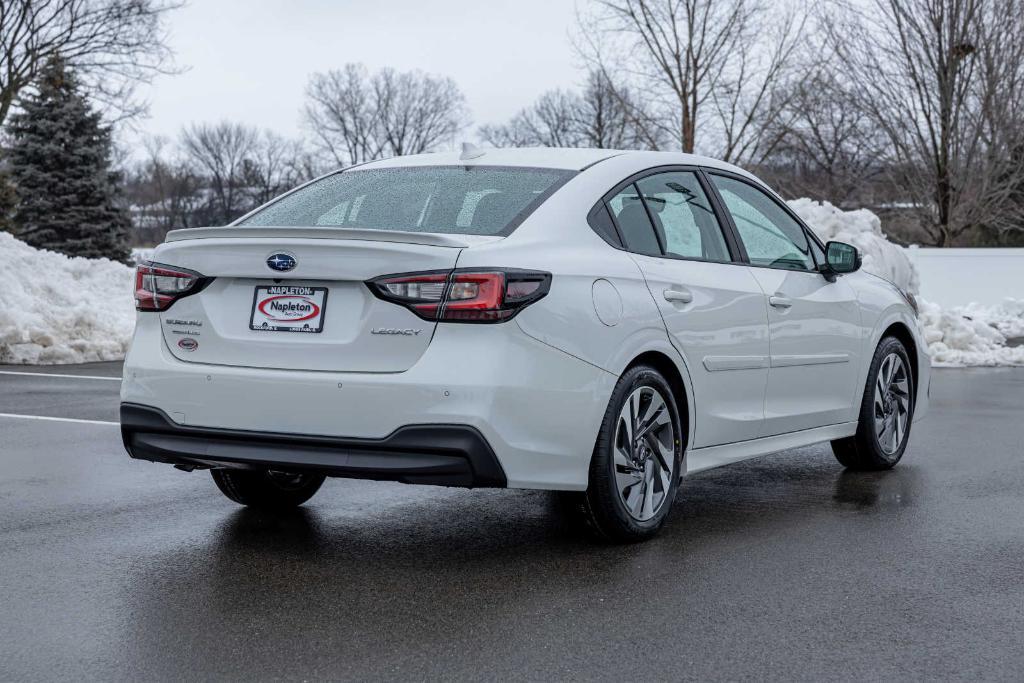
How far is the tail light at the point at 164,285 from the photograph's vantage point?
16.6 ft

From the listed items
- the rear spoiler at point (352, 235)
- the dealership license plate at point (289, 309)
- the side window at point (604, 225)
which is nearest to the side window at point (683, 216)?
the side window at point (604, 225)

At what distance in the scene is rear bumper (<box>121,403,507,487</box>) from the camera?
4621 millimetres

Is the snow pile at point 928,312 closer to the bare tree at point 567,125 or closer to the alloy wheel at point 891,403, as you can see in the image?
the alloy wheel at point 891,403

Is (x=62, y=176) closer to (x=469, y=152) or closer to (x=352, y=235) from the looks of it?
(x=469, y=152)

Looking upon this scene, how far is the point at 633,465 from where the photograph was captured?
5352 mm

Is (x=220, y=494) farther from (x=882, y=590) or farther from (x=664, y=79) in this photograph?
(x=664, y=79)

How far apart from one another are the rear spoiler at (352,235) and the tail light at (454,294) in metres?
0.14

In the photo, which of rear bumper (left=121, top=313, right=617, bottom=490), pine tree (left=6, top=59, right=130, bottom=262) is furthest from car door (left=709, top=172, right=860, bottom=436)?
pine tree (left=6, top=59, right=130, bottom=262)

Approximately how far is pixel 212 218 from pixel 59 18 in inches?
2330

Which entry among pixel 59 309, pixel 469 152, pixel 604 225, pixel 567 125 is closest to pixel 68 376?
pixel 59 309

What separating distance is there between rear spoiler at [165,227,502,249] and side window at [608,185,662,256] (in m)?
0.81

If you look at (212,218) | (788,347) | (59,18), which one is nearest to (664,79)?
(59,18)

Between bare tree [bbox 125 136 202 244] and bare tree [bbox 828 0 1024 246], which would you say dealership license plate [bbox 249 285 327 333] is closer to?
bare tree [bbox 828 0 1024 246]

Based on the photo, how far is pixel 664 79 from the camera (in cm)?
3036
